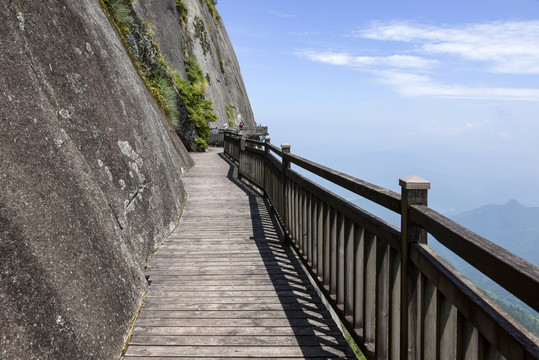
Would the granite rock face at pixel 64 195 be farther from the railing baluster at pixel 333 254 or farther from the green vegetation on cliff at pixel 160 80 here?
the green vegetation on cliff at pixel 160 80

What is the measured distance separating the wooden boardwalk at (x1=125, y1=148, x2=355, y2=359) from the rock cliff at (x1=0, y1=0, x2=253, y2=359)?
0.33 m

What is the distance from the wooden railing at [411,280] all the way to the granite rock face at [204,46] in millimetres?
23767

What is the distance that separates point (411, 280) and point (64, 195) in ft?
9.25

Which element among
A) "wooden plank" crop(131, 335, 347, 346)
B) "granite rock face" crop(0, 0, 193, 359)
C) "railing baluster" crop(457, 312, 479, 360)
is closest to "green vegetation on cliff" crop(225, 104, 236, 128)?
"granite rock face" crop(0, 0, 193, 359)

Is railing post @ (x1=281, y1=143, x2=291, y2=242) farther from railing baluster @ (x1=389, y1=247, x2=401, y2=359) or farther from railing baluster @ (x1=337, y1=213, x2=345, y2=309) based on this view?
railing baluster @ (x1=389, y1=247, x2=401, y2=359)

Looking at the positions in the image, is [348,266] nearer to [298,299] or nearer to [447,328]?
[298,299]

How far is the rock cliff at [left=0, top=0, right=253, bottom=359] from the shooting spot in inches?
108

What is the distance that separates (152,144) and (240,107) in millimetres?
48768

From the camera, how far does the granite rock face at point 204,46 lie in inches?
1073

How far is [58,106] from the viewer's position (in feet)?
14.9

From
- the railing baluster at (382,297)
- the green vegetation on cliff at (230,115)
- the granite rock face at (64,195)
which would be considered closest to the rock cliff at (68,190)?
the granite rock face at (64,195)

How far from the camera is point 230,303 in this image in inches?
181

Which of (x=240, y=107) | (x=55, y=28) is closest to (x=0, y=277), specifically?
(x=55, y=28)

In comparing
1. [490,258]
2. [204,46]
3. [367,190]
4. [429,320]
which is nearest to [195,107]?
[204,46]
